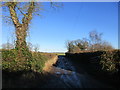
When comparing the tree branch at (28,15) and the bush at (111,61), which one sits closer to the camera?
the bush at (111,61)

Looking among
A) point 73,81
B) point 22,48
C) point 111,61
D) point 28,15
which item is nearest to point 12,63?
point 22,48

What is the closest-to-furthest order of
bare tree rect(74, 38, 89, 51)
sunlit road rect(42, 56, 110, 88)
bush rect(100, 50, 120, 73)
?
sunlit road rect(42, 56, 110, 88) < bush rect(100, 50, 120, 73) < bare tree rect(74, 38, 89, 51)

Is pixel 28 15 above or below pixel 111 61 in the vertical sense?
above

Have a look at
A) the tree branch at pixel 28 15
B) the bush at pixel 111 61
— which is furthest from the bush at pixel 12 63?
the bush at pixel 111 61

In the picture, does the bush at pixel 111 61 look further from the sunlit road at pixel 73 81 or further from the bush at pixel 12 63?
the bush at pixel 12 63

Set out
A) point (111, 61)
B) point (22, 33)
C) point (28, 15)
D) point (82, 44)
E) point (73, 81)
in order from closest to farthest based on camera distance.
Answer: point (111, 61) < point (73, 81) < point (22, 33) < point (28, 15) < point (82, 44)

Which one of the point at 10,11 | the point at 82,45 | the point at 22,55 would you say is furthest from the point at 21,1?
the point at 82,45

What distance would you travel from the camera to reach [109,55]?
33.4 feet

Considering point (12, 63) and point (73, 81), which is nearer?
point (12, 63)

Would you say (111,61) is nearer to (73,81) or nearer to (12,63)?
(73,81)

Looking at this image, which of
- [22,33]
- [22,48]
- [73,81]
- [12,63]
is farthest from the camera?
[22,33]

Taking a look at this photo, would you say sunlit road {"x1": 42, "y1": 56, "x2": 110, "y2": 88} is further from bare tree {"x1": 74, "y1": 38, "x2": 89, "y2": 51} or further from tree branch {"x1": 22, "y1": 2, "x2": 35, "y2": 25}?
bare tree {"x1": 74, "y1": 38, "x2": 89, "y2": 51}

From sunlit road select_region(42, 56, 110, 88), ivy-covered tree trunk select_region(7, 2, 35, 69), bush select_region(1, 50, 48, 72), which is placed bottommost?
sunlit road select_region(42, 56, 110, 88)

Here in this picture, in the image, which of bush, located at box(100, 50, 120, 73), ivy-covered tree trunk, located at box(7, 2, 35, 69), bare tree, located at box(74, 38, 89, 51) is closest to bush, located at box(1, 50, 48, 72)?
ivy-covered tree trunk, located at box(7, 2, 35, 69)
